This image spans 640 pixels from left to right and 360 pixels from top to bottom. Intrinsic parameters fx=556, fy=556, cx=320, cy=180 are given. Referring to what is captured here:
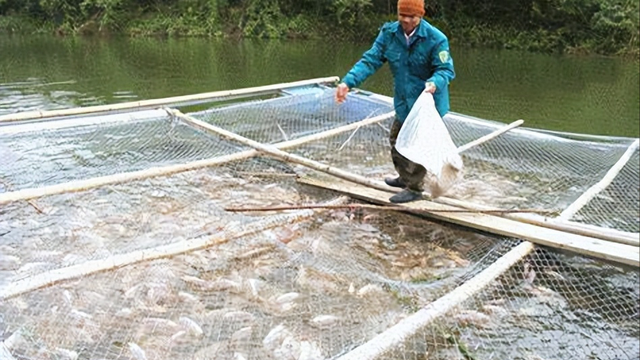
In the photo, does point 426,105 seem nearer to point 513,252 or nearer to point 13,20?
point 513,252

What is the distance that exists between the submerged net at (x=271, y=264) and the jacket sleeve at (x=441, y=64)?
1196 mm

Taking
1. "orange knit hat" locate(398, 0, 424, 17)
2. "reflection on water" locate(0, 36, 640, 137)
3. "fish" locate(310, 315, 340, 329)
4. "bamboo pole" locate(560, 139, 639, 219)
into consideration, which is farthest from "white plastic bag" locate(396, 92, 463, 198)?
"reflection on water" locate(0, 36, 640, 137)

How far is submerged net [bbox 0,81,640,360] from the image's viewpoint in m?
3.30

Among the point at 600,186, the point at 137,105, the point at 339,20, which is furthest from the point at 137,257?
the point at 339,20

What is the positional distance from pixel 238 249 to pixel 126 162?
8.93 feet

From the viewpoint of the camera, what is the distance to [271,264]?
159 inches

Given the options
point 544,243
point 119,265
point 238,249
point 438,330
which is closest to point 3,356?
point 119,265

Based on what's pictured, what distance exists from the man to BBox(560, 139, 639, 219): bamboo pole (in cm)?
120

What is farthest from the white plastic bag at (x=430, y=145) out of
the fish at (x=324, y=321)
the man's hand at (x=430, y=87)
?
the fish at (x=324, y=321)

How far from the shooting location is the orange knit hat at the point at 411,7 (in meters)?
4.02

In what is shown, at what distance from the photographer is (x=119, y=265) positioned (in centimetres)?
349

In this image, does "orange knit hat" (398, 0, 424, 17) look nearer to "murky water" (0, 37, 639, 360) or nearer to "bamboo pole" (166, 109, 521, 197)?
"bamboo pole" (166, 109, 521, 197)

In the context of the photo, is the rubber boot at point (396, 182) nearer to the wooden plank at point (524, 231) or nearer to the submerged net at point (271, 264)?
the wooden plank at point (524, 231)

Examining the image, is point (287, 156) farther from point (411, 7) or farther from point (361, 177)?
point (411, 7)
